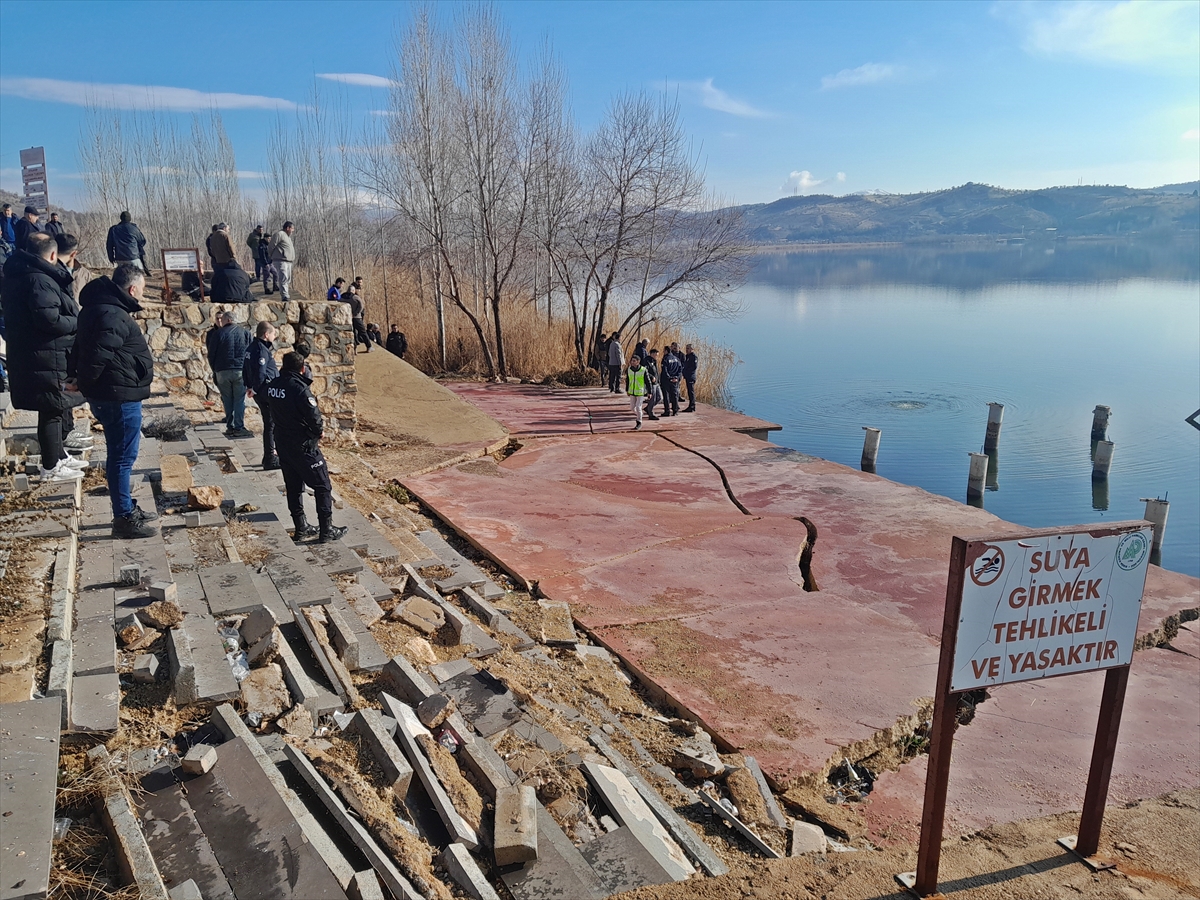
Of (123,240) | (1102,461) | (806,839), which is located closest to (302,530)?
(806,839)

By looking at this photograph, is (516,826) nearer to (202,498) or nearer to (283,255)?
(202,498)

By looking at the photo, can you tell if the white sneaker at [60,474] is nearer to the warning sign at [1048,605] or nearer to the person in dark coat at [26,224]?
the warning sign at [1048,605]

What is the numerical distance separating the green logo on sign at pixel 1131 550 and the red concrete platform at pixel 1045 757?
1.57m

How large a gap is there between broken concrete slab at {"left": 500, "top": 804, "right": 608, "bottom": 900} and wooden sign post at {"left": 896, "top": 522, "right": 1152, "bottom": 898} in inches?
47.4

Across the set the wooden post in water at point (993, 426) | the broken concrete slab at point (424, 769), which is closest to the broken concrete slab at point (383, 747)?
the broken concrete slab at point (424, 769)

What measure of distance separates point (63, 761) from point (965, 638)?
11.1ft

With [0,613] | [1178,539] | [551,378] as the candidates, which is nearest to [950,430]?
[1178,539]

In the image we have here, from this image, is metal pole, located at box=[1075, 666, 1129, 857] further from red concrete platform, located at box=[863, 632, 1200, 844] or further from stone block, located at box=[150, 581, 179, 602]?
stone block, located at box=[150, 581, 179, 602]

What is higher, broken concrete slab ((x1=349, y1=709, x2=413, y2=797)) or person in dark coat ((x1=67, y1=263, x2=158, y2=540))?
person in dark coat ((x1=67, y1=263, x2=158, y2=540))

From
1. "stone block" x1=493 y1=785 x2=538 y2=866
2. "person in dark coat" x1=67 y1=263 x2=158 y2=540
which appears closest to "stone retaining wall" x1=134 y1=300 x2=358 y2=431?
"person in dark coat" x1=67 y1=263 x2=158 y2=540

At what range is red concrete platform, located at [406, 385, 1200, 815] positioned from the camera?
5.23 meters

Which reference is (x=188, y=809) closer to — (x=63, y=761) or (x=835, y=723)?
(x=63, y=761)

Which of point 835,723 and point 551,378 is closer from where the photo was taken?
point 835,723

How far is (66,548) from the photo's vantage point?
493 cm
